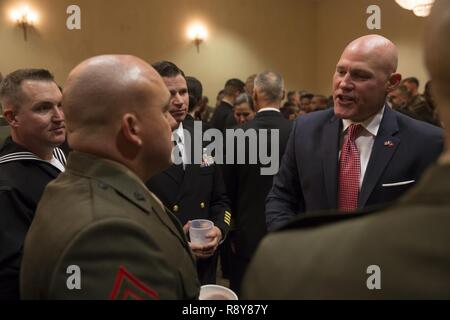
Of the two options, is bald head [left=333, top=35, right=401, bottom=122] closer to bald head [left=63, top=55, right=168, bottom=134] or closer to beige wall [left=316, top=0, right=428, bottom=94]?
bald head [left=63, top=55, right=168, bottom=134]

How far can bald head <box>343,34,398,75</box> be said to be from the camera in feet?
6.34

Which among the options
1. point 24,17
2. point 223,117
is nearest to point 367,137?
point 223,117

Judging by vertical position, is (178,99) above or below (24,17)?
below

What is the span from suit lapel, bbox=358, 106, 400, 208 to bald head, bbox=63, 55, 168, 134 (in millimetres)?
963

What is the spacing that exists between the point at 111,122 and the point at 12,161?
83 cm

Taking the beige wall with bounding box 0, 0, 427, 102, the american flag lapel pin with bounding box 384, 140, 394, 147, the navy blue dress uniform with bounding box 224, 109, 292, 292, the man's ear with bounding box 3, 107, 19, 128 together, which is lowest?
the navy blue dress uniform with bounding box 224, 109, 292, 292

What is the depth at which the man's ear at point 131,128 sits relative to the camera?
1.25m

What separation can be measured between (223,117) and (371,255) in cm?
506

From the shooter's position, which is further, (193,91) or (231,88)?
(231,88)

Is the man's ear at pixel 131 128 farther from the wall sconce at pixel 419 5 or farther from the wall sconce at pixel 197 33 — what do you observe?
the wall sconce at pixel 197 33

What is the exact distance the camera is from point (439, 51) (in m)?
0.66

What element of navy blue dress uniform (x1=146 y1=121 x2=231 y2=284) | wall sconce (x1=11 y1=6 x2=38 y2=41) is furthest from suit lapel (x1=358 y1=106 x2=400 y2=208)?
wall sconce (x1=11 y1=6 x2=38 y2=41)

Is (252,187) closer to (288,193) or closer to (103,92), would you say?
(288,193)
